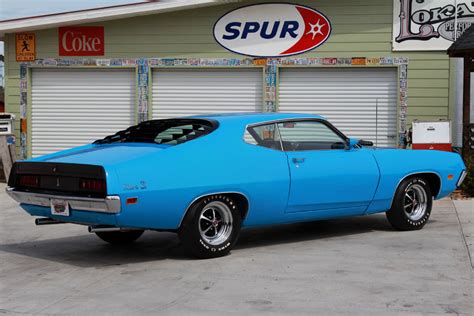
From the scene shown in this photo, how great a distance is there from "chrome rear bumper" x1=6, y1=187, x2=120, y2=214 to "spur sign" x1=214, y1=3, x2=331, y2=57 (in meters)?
8.70

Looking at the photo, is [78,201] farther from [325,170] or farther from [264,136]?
[325,170]

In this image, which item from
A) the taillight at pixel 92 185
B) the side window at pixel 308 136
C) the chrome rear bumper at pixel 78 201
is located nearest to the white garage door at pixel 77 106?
the side window at pixel 308 136

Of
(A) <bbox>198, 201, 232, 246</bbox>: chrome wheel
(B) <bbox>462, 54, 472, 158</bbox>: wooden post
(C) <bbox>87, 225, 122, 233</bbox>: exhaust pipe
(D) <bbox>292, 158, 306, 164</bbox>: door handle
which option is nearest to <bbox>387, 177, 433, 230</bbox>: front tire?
(D) <bbox>292, 158, 306, 164</bbox>: door handle

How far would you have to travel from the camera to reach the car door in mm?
8047

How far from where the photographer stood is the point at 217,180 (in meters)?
7.36

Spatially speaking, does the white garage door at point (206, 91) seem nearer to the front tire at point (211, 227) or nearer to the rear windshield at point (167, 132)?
the rear windshield at point (167, 132)

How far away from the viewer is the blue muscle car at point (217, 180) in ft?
22.8

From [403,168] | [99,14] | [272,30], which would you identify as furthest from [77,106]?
[403,168]

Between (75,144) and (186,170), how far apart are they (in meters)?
9.85

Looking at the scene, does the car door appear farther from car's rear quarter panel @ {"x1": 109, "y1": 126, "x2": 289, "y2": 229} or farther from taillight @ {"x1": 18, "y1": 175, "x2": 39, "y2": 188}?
taillight @ {"x1": 18, "y1": 175, "x2": 39, "y2": 188}

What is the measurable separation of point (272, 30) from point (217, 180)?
875cm

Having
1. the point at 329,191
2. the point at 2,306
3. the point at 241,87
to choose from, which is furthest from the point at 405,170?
the point at 241,87

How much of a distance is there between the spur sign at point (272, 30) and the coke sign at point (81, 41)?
2.46m

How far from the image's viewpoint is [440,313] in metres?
5.49
